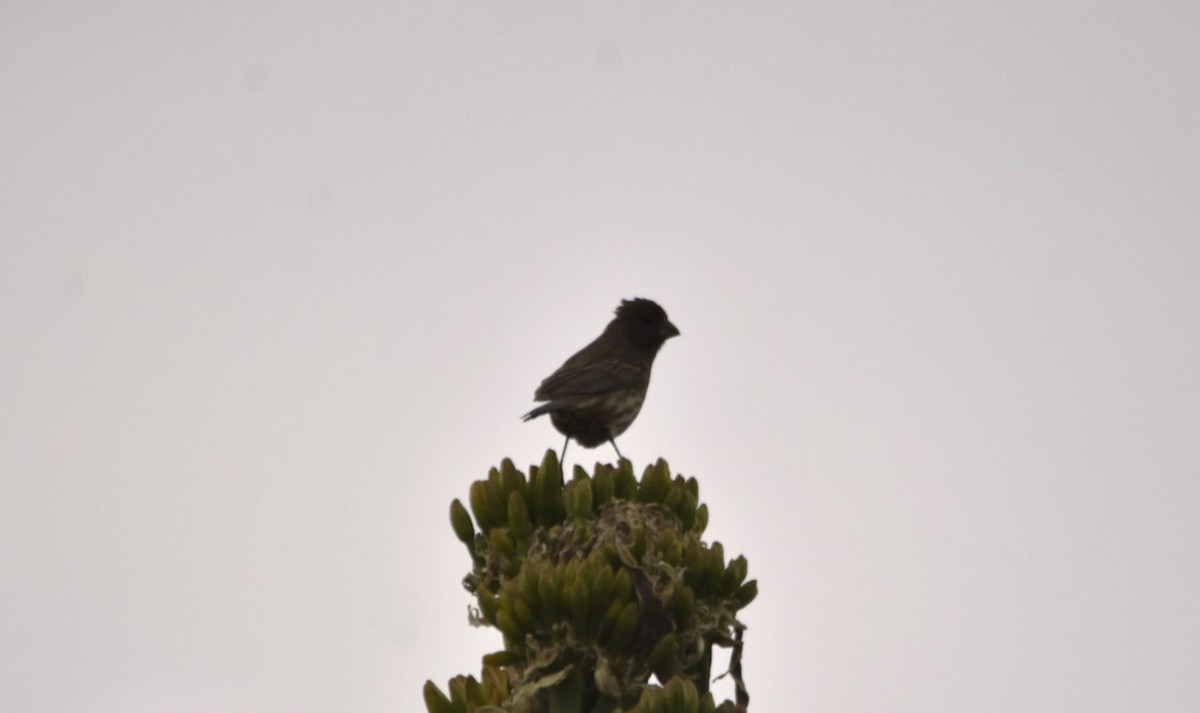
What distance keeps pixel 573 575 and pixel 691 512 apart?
3.55ft

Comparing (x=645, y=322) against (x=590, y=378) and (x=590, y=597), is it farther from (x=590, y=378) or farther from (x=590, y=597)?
(x=590, y=597)

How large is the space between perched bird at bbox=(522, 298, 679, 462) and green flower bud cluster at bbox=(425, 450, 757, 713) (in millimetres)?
2382

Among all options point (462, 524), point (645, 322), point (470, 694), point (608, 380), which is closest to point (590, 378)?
point (608, 380)

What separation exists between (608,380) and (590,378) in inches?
6.5

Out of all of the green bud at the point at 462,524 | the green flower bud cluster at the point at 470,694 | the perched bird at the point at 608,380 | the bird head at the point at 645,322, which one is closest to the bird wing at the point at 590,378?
the perched bird at the point at 608,380

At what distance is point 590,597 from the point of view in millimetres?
6137

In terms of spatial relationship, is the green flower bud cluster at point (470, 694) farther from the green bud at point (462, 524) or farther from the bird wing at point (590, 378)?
the bird wing at point (590, 378)

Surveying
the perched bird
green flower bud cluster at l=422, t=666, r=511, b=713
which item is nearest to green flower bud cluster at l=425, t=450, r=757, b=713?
green flower bud cluster at l=422, t=666, r=511, b=713

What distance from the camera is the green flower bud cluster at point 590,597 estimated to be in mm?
6156

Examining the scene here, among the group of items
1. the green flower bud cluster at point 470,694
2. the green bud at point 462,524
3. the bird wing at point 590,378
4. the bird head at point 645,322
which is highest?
the bird head at point 645,322

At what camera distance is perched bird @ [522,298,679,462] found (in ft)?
32.0

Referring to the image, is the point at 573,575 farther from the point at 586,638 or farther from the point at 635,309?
the point at 635,309

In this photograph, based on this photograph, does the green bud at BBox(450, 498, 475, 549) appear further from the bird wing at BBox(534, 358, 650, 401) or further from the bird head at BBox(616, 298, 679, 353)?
the bird head at BBox(616, 298, 679, 353)

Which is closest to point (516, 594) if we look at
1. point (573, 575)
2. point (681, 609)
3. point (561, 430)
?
point (573, 575)
